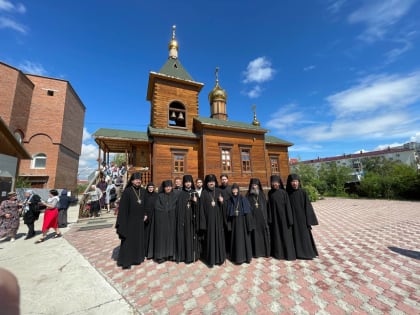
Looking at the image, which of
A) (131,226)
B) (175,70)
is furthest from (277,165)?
(131,226)

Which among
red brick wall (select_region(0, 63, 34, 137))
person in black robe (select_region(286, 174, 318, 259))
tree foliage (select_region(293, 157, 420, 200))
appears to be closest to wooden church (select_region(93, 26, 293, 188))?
person in black robe (select_region(286, 174, 318, 259))

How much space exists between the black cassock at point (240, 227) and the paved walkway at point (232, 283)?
0.28m

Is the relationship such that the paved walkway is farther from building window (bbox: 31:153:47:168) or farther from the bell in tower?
building window (bbox: 31:153:47:168)

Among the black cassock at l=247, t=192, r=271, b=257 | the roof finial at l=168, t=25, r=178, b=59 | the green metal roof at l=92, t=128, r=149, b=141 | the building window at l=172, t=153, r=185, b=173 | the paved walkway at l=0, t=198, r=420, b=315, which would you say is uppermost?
the roof finial at l=168, t=25, r=178, b=59

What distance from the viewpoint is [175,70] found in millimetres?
15945

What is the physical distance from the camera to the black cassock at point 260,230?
4.74m

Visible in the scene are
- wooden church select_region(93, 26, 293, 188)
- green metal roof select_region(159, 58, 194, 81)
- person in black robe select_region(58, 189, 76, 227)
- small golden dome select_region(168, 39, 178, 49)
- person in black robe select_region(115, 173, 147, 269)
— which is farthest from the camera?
small golden dome select_region(168, 39, 178, 49)

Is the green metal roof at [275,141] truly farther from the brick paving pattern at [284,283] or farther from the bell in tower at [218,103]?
the brick paving pattern at [284,283]

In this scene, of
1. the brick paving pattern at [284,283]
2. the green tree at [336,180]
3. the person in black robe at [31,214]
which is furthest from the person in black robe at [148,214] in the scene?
the green tree at [336,180]

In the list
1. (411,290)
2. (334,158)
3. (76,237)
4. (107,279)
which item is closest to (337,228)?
(411,290)

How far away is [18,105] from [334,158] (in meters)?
76.6

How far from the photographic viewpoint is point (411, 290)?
3.07m

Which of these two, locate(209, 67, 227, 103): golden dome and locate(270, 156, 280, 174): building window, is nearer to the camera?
locate(270, 156, 280, 174): building window

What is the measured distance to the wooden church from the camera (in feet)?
42.2
